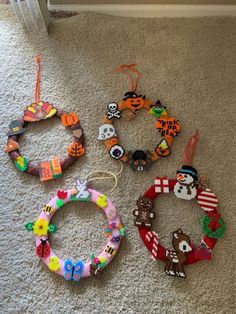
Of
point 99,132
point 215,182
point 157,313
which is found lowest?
point 157,313

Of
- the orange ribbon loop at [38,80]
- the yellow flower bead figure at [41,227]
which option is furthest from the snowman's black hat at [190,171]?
the orange ribbon loop at [38,80]

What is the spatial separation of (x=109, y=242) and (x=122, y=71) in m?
0.62

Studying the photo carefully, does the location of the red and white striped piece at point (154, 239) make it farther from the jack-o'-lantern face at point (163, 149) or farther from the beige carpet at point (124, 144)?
the jack-o'-lantern face at point (163, 149)

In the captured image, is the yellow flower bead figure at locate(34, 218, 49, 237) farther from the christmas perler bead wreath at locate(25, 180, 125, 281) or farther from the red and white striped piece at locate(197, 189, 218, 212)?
the red and white striped piece at locate(197, 189, 218, 212)

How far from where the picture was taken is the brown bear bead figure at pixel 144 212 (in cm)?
106

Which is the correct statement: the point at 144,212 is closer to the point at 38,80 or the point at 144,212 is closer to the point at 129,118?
the point at 129,118

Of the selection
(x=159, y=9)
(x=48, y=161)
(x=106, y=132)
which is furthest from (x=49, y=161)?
(x=159, y=9)

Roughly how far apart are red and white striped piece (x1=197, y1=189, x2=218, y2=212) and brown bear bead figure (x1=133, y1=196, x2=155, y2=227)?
0.47 ft

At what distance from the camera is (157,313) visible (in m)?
0.96

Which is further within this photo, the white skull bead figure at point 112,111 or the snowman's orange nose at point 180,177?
the white skull bead figure at point 112,111

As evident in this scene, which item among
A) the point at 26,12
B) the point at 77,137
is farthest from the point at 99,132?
the point at 26,12

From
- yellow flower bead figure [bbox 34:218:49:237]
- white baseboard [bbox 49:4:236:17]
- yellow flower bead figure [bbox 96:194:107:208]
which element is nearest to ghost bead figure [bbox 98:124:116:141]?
yellow flower bead figure [bbox 96:194:107:208]

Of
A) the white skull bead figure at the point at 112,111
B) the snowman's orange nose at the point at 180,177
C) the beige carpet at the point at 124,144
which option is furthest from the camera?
the white skull bead figure at the point at 112,111

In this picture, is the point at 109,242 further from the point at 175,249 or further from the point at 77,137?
the point at 77,137
